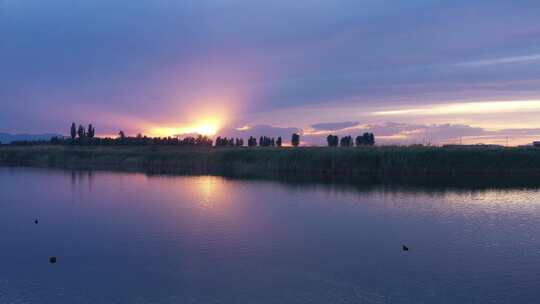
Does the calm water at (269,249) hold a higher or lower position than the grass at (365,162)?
lower

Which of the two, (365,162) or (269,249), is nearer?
(269,249)

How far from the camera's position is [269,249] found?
909 inches

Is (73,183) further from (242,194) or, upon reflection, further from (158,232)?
(158,232)

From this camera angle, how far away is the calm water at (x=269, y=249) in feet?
56.9

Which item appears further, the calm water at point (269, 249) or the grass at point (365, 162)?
the grass at point (365, 162)

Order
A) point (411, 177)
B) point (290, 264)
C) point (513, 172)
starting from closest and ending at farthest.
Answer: point (290, 264)
point (411, 177)
point (513, 172)

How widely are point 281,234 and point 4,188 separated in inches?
1333

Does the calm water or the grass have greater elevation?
the grass

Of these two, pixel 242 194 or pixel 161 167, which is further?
pixel 161 167

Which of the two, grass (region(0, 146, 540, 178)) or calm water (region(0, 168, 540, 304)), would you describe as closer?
calm water (region(0, 168, 540, 304))

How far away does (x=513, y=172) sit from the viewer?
2598 inches

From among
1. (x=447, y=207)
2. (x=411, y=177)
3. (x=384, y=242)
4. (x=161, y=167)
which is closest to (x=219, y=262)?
(x=384, y=242)

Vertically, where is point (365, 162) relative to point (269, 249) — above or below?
above

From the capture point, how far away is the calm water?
56.9 feet
